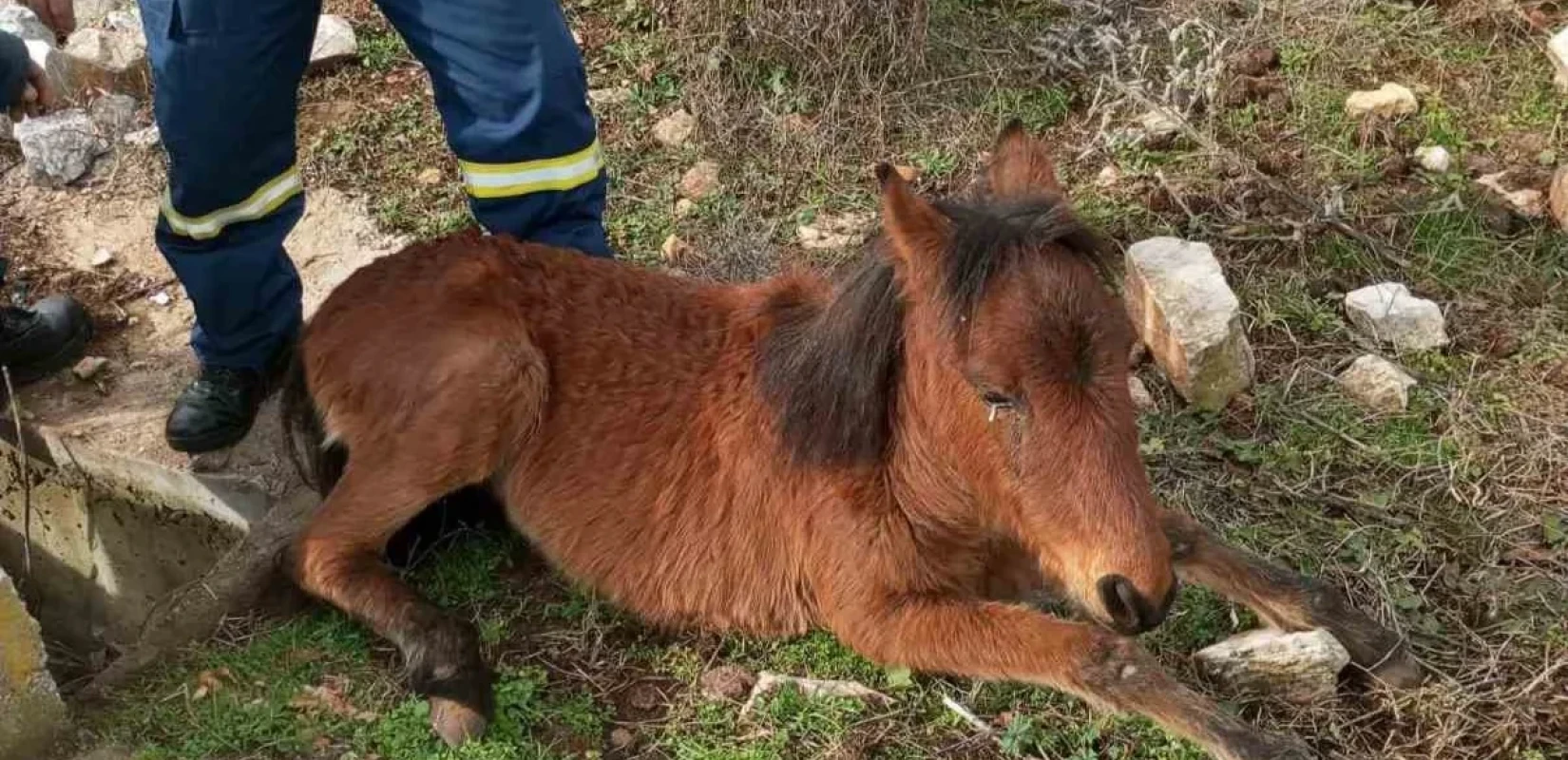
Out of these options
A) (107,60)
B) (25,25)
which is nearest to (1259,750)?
(107,60)

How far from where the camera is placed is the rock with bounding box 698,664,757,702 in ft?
12.2

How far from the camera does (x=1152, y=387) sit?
15.3ft

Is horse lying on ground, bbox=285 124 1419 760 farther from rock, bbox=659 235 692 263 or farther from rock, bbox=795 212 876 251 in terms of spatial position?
rock, bbox=795 212 876 251

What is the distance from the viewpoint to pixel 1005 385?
3053mm

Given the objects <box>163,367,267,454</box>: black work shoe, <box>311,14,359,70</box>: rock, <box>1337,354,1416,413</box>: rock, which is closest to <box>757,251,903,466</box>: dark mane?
<box>1337,354,1416,413</box>: rock

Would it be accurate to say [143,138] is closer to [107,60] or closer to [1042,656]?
[107,60]

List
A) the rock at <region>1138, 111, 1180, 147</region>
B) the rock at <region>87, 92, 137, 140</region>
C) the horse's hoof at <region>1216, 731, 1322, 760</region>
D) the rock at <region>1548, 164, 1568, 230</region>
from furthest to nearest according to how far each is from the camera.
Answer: the rock at <region>87, 92, 137, 140</region>, the rock at <region>1138, 111, 1180, 147</region>, the rock at <region>1548, 164, 1568, 230</region>, the horse's hoof at <region>1216, 731, 1322, 760</region>

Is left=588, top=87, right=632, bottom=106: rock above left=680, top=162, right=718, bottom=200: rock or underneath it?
above

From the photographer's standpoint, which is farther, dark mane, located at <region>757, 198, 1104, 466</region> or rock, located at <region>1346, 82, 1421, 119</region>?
rock, located at <region>1346, 82, 1421, 119</region>

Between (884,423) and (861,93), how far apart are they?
9.44 ft

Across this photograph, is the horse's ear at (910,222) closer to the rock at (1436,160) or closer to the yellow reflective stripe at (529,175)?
the yellow reflective stripe at (529,175)

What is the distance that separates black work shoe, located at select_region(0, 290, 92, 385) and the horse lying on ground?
1.39 metres

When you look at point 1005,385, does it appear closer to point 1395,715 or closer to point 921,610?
point 921,610

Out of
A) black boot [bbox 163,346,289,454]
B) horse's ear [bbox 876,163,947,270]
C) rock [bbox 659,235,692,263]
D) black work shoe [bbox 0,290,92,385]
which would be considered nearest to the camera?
horse's ear [bbox 876,163,947,270]
